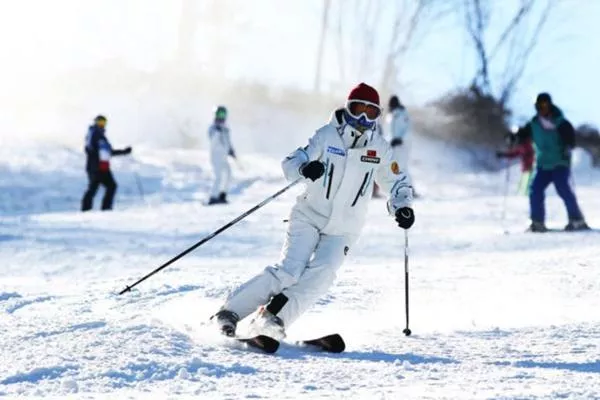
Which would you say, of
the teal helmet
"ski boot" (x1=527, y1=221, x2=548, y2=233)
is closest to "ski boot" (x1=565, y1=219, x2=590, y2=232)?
"ski boot" (x1=527, y1=221, x2=548, y2=233)

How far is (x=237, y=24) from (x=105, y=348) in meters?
34.0

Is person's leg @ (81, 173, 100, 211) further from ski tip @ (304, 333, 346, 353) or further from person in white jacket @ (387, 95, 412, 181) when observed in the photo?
ski tip @ (304, 333, 346, 353)

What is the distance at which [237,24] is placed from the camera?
37656 mm

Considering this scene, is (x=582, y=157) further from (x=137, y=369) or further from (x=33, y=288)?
(x=137, y=369)

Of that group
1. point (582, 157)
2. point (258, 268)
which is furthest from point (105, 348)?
point (582, 157)

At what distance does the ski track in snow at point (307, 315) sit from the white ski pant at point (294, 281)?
213 millimetres

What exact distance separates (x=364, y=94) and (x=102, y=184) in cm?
1148

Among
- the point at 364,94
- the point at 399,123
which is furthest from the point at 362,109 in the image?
the point at 399,123

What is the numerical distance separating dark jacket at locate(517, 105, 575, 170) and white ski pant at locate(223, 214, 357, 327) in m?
6.30

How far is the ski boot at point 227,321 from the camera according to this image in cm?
488

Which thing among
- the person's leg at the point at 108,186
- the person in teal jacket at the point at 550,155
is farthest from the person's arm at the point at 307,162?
the person's leg at the point at 108,186

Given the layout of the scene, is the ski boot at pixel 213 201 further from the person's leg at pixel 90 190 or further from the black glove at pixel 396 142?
the black glove at pixel 396 142

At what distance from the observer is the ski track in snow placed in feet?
13.1

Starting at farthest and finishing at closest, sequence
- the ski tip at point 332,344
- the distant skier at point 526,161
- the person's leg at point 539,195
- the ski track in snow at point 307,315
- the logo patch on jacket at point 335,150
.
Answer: the distant skier at point 526,161
the person's leg at point 539,195
the logo patch on jacket at point 335,150
the ski tip at point 332,344
the ski track in snow at point 307,315
